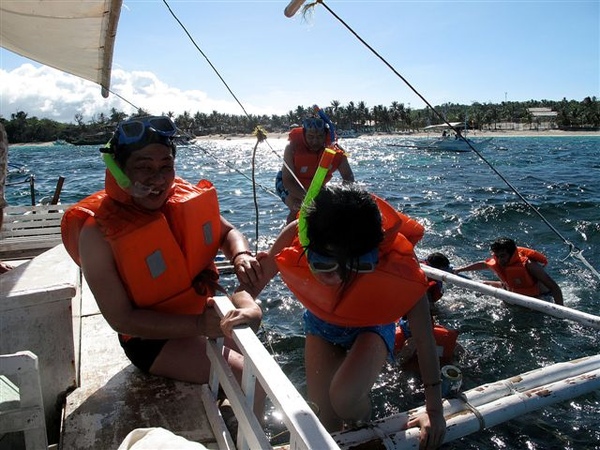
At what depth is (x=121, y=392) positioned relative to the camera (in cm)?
258

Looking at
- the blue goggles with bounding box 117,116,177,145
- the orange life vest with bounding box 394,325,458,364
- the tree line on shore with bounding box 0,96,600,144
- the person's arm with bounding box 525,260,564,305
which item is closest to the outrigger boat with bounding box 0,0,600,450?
the blue goggles with bounding box 117,116,177,145

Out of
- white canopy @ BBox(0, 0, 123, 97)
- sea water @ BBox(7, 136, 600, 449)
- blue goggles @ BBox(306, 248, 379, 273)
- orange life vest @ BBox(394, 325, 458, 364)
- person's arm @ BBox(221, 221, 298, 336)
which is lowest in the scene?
sea water @ BBox(7, 136, 600, 449)

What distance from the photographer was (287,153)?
6.35m

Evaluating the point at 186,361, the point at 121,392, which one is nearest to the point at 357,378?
the point at 186,361

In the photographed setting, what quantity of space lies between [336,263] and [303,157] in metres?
4.24

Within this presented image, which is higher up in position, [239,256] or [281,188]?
[239,256]

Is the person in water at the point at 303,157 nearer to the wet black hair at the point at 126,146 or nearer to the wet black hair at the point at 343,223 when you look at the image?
the wet black hair at the point at 126,146

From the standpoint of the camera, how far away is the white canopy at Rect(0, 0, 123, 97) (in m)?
3.85

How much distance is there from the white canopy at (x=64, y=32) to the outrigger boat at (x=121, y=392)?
2.05 meters

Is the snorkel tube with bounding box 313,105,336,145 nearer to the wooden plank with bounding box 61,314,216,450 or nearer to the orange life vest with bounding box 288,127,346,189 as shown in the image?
the orange life vest with bounding box 288,127,346,189

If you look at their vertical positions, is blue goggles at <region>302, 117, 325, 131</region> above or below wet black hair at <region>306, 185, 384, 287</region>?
above

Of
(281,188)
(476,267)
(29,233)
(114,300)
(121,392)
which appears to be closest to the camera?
(114,300)

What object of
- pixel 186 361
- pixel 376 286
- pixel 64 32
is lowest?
pixel 186 361

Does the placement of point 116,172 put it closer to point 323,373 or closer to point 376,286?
point 376,286
